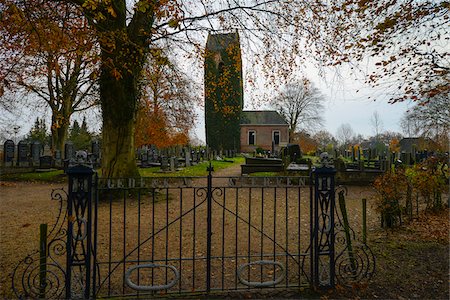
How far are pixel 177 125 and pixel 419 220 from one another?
1752 cm

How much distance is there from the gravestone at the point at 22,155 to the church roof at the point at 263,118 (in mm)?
38907

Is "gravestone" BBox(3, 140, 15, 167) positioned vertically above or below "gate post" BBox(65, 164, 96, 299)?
above

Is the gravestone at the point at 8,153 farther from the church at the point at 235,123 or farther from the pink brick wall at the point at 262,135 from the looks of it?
the pink brick wall at the point at 262,135

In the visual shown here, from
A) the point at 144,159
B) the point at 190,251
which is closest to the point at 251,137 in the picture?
the point at 144,159

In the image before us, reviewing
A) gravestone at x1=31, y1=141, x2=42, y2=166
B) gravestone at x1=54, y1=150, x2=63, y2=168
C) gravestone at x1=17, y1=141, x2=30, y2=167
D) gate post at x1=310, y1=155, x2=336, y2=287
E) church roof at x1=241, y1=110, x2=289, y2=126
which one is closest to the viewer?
gate post at x1=310, y1=155, x2=336, y2=287

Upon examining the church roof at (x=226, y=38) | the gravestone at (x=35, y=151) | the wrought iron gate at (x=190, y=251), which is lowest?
the wrought iron gate at (x=190, y=251)

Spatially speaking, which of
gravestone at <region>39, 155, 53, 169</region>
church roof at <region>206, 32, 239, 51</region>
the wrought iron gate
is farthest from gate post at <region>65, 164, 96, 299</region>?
gravestone at <region>39, 155, 53, 169</region>

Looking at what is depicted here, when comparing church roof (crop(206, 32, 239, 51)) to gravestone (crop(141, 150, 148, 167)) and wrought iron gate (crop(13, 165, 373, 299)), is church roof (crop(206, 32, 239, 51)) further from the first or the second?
gravestone (crop(141, 150, 148, 167))

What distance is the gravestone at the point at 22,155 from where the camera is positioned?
17.5 meters

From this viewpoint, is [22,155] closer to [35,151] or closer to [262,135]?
[35,151]

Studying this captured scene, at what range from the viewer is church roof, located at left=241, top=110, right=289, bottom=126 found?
53.2 meters

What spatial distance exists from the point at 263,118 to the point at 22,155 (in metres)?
41.2

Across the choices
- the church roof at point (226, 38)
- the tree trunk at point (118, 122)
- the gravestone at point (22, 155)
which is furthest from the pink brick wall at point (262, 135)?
the tree trunk at point (118, 122)

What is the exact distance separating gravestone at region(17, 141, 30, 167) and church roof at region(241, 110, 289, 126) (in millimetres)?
38907
